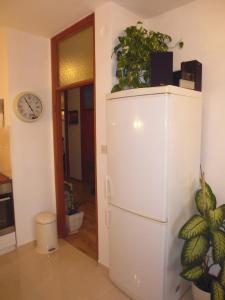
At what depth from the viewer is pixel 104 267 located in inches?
96.3

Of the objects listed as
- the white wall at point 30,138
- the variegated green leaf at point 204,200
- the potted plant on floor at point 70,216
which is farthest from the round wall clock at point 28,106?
the variegated green leaf at point 204,200

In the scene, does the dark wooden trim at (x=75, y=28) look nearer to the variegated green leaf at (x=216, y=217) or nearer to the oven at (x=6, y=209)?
the oven at (x=6, y=209)

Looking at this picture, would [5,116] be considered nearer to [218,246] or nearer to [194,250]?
[194,250]

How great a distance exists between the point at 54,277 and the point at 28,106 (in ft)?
6.37

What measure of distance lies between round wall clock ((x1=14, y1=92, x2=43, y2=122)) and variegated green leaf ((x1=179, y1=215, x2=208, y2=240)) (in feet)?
7.02

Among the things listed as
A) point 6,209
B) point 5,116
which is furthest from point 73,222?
point 5,116

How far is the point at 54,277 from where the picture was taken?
2312 millimetres

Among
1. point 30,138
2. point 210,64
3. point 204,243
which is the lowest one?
point 204,243

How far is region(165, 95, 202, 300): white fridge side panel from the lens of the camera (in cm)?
169

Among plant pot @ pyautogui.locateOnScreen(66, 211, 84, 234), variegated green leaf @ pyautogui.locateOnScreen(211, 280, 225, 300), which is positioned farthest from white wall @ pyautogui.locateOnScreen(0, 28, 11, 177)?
variegated green leaf @ pyautogui.locateOnScreen(211, 280, 225, 300)

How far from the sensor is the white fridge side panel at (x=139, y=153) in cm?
167

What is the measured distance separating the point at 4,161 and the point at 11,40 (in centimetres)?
144

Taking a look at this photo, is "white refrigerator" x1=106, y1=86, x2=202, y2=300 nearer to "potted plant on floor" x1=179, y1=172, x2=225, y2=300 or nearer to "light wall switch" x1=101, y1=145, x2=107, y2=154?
"potted plant on floor" x1=179, y1=172, x2=225, y2=300

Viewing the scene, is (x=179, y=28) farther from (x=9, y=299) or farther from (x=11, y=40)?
(x=9, y=299)
